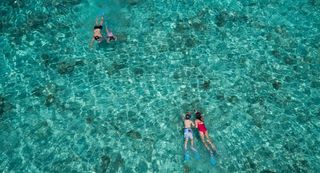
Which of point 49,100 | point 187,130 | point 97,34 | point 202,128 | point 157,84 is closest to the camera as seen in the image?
point 202,128

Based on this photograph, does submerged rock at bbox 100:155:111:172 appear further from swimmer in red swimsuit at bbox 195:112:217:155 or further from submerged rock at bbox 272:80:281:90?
submerged rock at bbox 272:80:281:90

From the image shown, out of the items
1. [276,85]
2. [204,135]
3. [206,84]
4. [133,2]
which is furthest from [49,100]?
[276,85]

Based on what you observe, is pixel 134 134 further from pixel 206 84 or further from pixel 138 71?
pixel 206 84

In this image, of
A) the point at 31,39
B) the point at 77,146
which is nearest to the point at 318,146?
the point at 77,146

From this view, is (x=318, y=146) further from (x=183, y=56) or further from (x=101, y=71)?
(x=101, y=71)

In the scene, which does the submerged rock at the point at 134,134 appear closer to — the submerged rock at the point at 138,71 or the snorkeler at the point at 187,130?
the snorkeler at the point at 187,130

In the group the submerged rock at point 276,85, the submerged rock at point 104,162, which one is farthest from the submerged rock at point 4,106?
the submerged rock at point 276,85

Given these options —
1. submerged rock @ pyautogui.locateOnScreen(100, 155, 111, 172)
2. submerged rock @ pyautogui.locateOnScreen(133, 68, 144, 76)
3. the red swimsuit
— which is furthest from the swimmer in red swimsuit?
submerged rock @ pyautogui.locateOnScreen(100, 155, 111, 172)

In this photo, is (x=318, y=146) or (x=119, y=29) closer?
(x=318, y=146)
